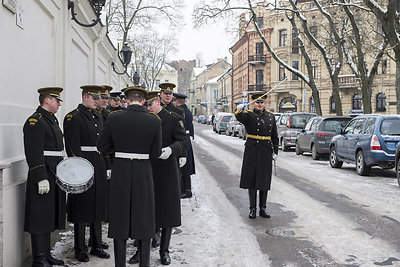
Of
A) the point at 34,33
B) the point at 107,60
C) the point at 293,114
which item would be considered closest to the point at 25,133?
the point at 34,33

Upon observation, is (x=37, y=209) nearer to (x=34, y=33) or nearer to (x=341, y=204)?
(x=34, y=33)

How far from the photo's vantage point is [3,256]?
4.39m

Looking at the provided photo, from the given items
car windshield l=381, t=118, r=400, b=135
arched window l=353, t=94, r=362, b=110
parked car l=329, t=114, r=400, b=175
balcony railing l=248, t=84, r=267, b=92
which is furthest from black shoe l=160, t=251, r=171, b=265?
balcony railing l=248, t=84, r=267, b=92

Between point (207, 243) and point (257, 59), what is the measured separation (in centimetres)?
5379

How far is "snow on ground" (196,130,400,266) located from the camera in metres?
5.61

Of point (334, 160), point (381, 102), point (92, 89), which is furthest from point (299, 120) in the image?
point (381, 102)

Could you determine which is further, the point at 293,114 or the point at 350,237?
the point at 293,114

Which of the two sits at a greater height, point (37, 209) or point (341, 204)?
point (37, 209)

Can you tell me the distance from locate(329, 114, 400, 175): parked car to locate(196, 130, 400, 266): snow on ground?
0.50 m

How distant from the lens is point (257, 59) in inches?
2283

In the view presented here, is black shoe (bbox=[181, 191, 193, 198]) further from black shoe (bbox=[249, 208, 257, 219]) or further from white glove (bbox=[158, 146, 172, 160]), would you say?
white glove (bbox=[158, 146, 172, 160])

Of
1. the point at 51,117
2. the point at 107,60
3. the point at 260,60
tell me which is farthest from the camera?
the point at 260,60

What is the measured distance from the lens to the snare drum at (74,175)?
15.8ft

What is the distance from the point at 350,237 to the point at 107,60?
11.5m
